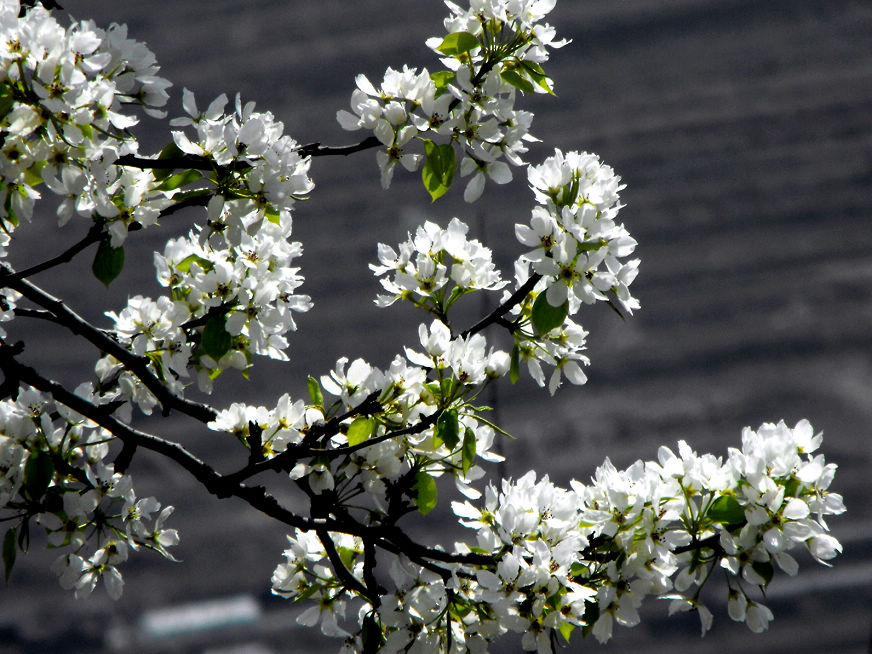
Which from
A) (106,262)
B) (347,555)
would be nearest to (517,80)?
(106,262)

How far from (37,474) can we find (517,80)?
73 cm

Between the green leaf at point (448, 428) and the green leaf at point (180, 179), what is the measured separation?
0.38 m

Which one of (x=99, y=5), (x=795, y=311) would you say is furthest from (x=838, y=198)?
(x=99, y=5)

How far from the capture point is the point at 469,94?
3.70 ft

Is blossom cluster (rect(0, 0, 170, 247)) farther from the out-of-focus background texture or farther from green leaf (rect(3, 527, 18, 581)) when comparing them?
the out-of-focus background texture

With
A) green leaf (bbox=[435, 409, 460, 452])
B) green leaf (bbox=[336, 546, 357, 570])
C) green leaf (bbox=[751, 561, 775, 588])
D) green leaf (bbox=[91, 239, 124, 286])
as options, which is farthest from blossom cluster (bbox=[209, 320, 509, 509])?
green leaf (bbox=[751, 561, 775, 588])

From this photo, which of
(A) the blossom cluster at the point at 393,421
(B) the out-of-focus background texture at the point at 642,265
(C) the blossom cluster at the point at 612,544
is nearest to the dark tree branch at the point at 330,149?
(A) the blossom cluster at the point at 393,421

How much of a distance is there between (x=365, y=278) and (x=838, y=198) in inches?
53.3

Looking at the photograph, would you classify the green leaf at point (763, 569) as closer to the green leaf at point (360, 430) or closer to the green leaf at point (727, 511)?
the green leaf at point (727, 511)

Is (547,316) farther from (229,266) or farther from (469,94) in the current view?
(229,266)

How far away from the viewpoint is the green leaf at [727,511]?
1.10m

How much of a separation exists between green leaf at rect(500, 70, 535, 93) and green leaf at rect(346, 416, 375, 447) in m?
0.41

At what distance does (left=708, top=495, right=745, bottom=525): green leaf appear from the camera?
3.60 ft

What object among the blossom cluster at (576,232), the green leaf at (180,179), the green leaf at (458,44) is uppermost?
the green leaf at (458,44)
